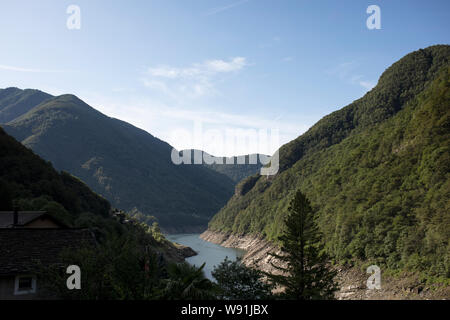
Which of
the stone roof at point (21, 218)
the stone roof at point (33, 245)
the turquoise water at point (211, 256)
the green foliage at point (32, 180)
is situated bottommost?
the turquoise water at point (211, 256)

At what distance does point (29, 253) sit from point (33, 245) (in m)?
0.75

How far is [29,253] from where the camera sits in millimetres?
20266

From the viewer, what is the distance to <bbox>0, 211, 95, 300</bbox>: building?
19.0 m

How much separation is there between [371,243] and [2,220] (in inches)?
2023

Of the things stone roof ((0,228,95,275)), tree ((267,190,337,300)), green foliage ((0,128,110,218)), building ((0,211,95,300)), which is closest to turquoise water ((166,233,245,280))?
green foliage ((0,128,110,218))

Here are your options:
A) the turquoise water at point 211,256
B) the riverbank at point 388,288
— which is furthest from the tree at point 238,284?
the turquoise water at point 211,256

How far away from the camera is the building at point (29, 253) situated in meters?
19.0

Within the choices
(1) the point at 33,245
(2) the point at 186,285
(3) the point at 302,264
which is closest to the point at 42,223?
(1) the point at 33,245

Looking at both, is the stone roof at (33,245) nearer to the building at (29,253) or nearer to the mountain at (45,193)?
the building at (29,253)

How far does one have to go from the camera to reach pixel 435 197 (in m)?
50.9

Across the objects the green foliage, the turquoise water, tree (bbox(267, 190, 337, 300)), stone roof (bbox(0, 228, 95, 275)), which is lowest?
the turquoise water

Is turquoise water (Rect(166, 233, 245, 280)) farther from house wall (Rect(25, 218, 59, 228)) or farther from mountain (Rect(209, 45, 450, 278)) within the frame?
house wall (Rect(25, 218, 59, 228))
